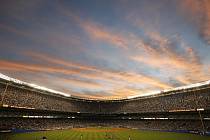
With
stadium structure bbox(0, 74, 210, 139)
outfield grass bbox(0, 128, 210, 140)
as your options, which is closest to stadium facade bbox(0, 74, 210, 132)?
stadium structure bbox(0, 74, 210, 139)

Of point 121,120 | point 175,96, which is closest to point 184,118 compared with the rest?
point 175,96

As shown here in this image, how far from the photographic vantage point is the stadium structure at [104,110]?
50.0 metres

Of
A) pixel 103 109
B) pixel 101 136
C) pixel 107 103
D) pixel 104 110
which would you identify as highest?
pixel 107 103

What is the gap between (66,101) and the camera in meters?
80.1

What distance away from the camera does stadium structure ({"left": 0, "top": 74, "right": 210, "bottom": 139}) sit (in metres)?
50.0

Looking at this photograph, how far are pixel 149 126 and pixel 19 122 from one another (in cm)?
4281

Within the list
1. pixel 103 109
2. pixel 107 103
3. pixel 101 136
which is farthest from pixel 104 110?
pixel 101 136

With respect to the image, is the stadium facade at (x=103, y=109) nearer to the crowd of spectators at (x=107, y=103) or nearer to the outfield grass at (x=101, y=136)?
the crowd of spectators at (x=107, y=103)

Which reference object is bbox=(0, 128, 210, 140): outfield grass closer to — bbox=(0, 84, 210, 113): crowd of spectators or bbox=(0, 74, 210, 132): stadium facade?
bbox=(0, 74, 210, 132): stadium facade

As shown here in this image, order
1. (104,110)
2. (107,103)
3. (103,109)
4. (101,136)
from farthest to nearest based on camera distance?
(107,103) < (103,109) < (104,110) < (101,136)

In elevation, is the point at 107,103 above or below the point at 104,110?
above

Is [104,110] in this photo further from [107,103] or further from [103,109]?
[107,103]

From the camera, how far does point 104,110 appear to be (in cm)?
9406

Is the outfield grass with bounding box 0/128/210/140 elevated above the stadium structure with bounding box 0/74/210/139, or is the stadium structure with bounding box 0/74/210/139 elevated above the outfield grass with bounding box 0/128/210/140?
the stadium structure with bounding box 0/74/210/139
